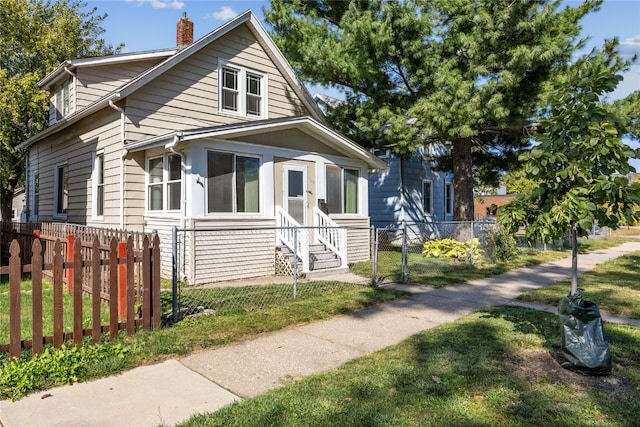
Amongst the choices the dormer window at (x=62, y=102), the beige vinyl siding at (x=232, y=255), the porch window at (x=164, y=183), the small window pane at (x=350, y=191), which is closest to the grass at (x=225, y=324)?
the beige vinyl siding at (x=232, y=255)

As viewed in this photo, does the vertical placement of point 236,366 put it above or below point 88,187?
below

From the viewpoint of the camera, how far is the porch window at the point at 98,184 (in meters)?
11.5

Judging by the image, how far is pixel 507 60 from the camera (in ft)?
39.3

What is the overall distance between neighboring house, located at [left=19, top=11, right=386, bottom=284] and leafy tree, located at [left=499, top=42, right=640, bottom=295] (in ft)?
20.8

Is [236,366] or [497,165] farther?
[497,165]

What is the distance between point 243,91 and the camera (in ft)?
41.2

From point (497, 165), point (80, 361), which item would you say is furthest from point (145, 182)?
point (497, 165)

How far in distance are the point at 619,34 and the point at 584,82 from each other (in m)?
10.7

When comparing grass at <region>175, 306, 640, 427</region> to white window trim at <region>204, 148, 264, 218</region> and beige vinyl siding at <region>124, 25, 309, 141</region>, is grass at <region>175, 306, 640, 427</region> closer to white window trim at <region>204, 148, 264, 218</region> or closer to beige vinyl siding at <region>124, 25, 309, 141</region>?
white window trim at <region>204, 148, 264, 218</region>

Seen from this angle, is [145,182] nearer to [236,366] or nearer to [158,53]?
[158,53]

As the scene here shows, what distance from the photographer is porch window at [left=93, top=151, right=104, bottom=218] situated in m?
11.5

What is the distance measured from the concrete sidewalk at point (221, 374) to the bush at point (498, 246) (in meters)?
6.28

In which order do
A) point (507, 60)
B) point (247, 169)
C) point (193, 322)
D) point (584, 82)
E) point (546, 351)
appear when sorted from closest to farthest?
point (584, 82)
point (546, 351)
point (193, 322)
point (247, 169)
point (507, 60)

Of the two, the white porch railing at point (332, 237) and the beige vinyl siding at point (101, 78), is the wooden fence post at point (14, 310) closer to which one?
the white porch railing at point (332, 237)
